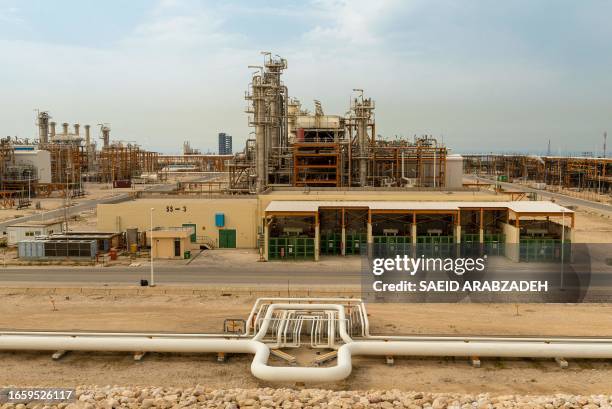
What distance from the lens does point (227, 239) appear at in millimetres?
45531

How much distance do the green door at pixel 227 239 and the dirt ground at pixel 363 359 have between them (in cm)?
1649

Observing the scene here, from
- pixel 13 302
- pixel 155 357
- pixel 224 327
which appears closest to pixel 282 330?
pixel 224 327

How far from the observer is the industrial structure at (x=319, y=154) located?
61.2 meters

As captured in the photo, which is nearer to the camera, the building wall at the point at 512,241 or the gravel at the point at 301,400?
the gravel at the point at 301,400

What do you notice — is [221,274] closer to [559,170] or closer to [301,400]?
[301,400]

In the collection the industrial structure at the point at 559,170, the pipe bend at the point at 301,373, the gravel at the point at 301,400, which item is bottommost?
the gravel at the point at 301,400

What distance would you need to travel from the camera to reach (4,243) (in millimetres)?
47031

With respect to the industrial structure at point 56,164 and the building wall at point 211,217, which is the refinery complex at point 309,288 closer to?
the building wall at point 211,217

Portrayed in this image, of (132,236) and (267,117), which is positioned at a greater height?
(267,117)

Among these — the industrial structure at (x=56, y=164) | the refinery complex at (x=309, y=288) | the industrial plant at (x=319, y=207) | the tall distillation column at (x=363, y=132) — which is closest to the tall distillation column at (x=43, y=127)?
the industrial structure at (x=56, y=164)

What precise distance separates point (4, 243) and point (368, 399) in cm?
4062

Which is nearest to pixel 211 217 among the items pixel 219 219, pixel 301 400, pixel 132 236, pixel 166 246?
pixel 219 219

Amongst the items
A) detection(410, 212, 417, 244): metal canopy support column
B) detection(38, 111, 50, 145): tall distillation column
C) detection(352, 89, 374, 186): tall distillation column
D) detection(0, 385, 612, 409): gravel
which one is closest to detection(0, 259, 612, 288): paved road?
detection(410, 212, 417, 244): metal canopy support column

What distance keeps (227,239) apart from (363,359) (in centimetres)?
2619
